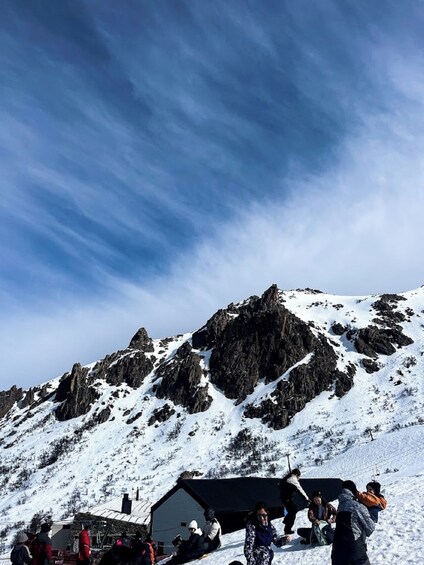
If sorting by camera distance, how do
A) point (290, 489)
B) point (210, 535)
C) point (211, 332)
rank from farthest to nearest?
point (211, 332)
point (210, 535)
point (290, 489)

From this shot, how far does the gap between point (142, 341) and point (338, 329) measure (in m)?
68.8

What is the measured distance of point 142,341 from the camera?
161 meters

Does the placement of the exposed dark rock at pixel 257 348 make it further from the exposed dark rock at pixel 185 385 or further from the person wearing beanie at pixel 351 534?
the person wearing beanie at pixel 351 534

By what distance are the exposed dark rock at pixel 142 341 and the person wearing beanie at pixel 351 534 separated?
14937 cm

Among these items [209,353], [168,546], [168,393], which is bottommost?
[168,546]

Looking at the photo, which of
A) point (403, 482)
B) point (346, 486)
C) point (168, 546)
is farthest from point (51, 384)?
point (346, 486)

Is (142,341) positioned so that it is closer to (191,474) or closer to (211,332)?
(211,332)

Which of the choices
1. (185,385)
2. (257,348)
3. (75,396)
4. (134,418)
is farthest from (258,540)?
(75,396)

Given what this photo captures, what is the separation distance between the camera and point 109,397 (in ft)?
421

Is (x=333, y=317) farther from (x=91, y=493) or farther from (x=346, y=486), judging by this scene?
(x=346, y=486)

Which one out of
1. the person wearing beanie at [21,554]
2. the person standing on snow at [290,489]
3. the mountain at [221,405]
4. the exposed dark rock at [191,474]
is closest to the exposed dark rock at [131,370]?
the mountain at [221,405]

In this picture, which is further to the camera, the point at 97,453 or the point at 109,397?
the point at 109,397

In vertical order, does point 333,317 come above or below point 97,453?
above

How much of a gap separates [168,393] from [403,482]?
106 m
